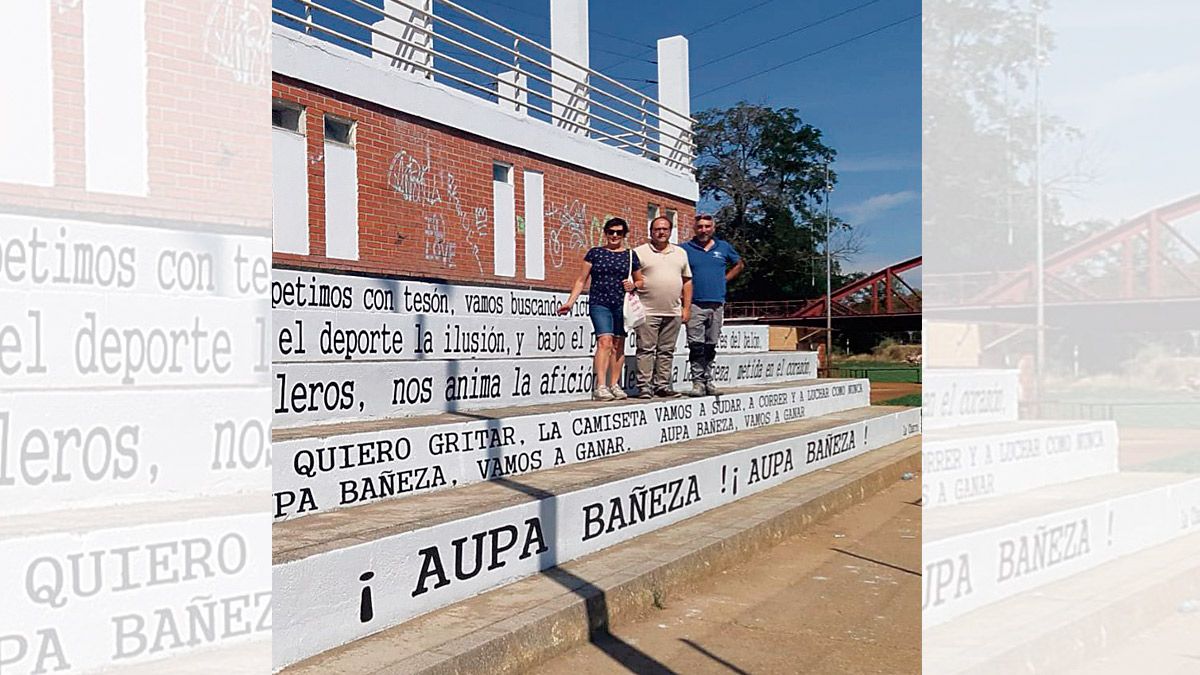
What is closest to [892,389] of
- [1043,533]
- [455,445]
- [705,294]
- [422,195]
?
[705,294]

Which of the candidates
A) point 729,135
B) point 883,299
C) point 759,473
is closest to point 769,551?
point 759,473

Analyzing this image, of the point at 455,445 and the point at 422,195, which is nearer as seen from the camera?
the point at 455,445

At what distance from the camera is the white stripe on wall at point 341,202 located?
9.41 m

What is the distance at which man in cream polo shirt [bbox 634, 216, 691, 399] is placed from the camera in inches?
349

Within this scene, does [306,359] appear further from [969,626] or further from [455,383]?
[969,626]

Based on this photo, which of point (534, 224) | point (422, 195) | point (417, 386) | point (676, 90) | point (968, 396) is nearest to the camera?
point (968, 396)

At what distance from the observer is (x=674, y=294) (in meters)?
8.91

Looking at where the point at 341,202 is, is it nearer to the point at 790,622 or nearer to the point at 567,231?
the point at 567,231

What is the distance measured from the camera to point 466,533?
4.74 metres

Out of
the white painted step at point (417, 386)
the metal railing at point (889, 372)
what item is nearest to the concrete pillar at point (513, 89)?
the white painted step at point (417, 386)

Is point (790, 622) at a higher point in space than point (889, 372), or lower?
lower

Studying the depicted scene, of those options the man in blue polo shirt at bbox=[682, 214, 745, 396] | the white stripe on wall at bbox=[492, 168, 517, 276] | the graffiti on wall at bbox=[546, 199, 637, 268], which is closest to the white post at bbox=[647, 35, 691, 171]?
the graffiti on wall at bbox=[546, 199, 637, 268]

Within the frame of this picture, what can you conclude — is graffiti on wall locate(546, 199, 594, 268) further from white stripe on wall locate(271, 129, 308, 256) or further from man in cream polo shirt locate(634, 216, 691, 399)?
white stripe on wall locate(271, 129, 308, 256)

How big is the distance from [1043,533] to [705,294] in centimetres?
697
